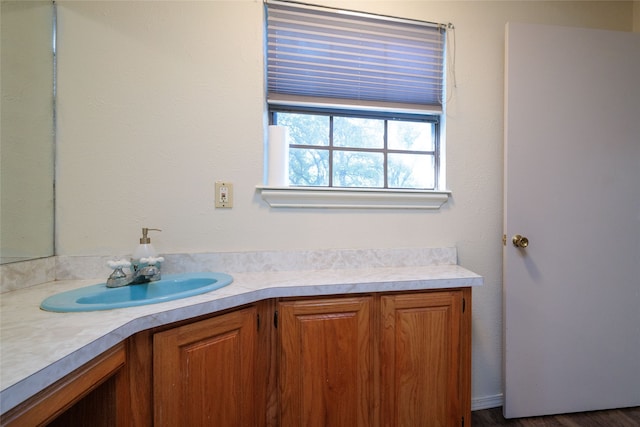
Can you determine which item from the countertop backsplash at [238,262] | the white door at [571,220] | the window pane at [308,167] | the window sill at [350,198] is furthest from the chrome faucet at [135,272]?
the white door at [571,220]

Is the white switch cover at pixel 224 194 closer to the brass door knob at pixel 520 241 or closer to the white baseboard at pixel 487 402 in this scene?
the brass door knob at pixel 520 241

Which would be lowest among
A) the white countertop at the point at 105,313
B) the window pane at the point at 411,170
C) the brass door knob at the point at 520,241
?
the white countertop at the point at 105,313

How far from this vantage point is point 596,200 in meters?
1.25

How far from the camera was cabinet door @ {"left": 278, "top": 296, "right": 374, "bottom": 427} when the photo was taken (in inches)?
35.1

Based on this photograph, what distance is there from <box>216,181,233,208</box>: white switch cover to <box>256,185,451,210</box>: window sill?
0.14 metres

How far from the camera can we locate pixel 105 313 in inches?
27.0

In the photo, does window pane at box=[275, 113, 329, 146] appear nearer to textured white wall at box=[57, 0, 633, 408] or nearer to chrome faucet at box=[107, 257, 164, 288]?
textured white wall at box=[57, 0, 633, 408]

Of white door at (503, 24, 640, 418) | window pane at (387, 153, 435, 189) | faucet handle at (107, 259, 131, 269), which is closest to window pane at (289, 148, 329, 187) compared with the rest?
window pane at (387, 153, 435, 189)

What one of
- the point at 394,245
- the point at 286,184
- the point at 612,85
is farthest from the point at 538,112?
the point at 286,184

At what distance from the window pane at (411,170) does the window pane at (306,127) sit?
41 cm

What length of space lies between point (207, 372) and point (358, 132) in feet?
4.19

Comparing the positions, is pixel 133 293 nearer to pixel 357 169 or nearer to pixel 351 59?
pixel 357 169

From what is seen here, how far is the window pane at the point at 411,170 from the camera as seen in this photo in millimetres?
1377

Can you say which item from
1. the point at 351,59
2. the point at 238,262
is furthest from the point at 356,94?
the point at 238,262
